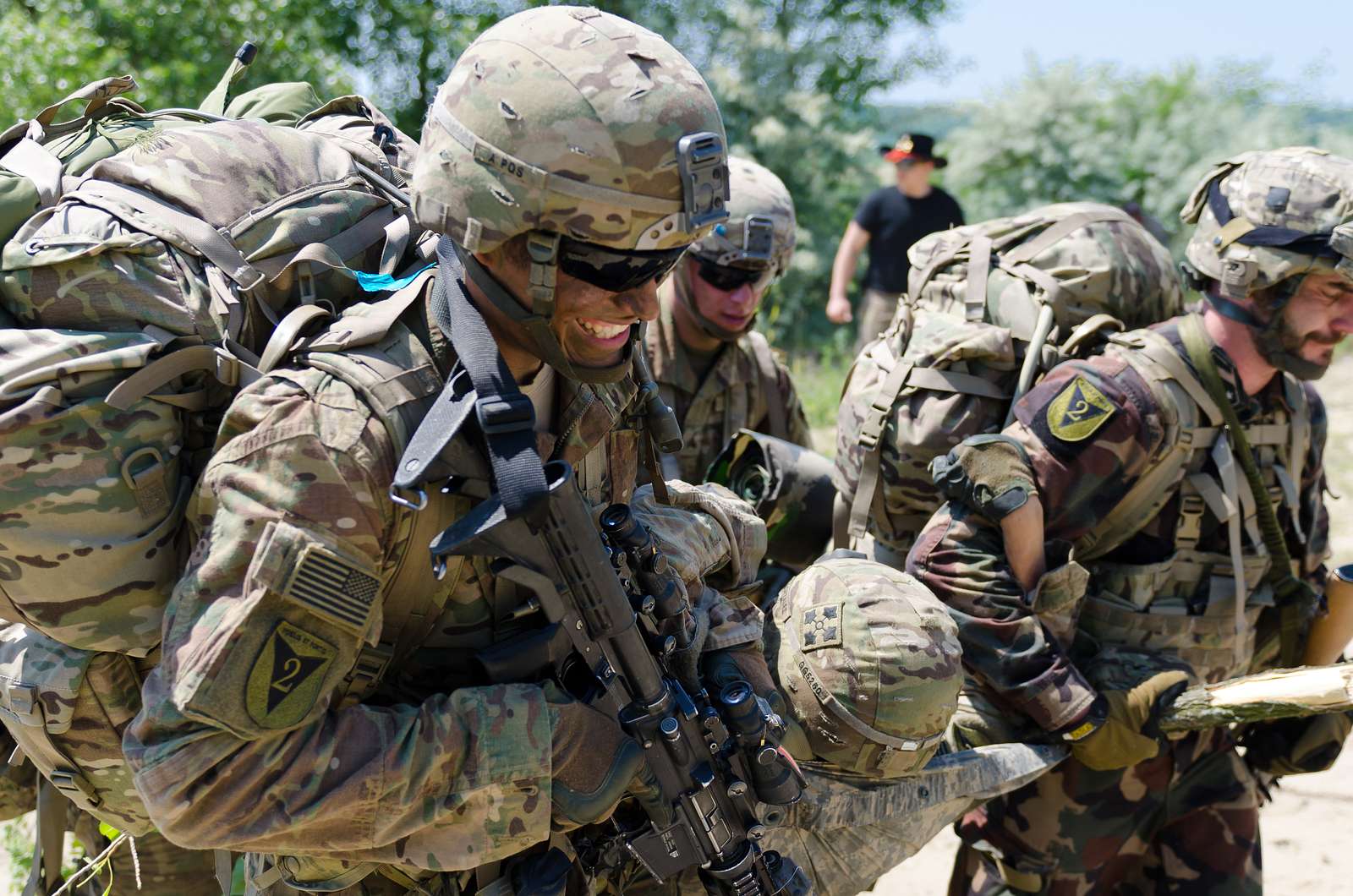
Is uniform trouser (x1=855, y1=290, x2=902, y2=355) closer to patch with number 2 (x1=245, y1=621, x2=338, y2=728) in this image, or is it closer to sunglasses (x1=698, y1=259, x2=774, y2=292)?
sunglasses (x1=698, y1=259, x2=774, y2=292)

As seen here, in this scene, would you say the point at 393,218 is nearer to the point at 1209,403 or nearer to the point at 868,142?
the point at 1209,403

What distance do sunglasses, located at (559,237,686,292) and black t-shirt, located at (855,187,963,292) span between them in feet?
24.4

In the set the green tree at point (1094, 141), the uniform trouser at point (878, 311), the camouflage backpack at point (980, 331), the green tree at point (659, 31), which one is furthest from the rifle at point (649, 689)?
the green tree at point (1094, 141)

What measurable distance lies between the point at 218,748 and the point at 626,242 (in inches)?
39.9

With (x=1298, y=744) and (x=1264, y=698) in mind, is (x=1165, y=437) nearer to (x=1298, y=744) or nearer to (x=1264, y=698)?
(x=1264, y=698)

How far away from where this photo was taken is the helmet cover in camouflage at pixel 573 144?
1.95 m

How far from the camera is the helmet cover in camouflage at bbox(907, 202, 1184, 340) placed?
11.7ft

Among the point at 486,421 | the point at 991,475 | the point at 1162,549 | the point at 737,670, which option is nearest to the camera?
the point at 486,421

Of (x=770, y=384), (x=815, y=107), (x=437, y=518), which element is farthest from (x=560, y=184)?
(x=815, y=107)

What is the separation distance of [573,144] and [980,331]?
1915mm

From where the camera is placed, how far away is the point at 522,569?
1974mm

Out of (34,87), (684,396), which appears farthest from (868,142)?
(684,396)

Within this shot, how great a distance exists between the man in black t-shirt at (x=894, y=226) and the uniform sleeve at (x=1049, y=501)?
6002mm

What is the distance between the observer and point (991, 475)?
3.15 meters
